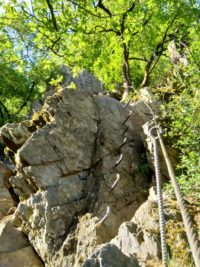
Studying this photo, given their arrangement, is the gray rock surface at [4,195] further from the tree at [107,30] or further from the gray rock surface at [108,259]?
the gray rock surface at [108,259]

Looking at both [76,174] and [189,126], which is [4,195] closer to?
[76,174]

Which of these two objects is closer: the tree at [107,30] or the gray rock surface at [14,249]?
the tree at [107,30]

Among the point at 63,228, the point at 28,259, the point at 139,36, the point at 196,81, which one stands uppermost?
the point at 139,36

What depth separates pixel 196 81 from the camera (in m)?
11.5

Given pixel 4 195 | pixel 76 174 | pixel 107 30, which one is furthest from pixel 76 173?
pixel 4 195

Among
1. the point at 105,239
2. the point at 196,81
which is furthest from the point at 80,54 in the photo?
the point at 105,239

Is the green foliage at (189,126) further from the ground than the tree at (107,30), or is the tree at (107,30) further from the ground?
the tree at (107,30)

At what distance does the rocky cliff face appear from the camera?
1202 centimetres

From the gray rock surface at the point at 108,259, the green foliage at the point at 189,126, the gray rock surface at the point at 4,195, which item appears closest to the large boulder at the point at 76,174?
the green foliage at the point at 189,126

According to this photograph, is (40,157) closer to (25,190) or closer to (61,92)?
(25,190)

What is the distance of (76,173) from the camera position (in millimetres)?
13484

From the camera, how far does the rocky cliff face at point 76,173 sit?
39.4 ft

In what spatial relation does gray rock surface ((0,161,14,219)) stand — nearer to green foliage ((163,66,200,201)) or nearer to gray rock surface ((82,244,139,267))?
green foliage ((163,66,200,201))

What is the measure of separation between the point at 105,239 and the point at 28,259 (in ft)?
12.4
